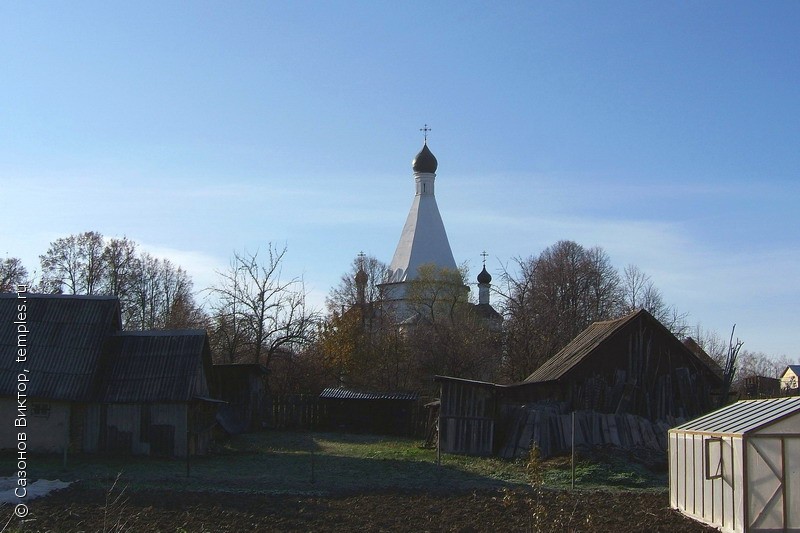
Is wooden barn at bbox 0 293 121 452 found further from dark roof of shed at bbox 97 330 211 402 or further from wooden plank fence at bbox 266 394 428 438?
wooden plank fence at bbox 266 394 428 438

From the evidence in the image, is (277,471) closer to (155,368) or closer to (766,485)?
(155,368)

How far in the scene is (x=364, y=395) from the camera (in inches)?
1761

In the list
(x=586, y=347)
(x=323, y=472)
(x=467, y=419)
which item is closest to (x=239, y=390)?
(x=467, y=419)

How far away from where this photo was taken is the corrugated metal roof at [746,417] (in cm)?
1583

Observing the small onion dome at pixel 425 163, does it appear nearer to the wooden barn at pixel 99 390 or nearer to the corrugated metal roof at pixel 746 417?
the wooden barn at pixel 99 390

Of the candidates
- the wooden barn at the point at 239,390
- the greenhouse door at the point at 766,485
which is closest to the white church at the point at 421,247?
the wooden barn at the point at 239,390

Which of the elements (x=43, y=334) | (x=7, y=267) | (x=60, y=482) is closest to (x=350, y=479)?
(x=60, y=482)

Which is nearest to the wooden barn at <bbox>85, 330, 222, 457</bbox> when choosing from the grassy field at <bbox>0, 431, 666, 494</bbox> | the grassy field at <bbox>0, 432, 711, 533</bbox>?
the grassy field at <bbox>0, 431, 666, 494</bbox>

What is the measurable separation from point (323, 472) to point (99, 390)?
8.71 metres

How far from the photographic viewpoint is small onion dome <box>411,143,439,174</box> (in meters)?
74.2

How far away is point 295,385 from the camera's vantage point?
52062mm

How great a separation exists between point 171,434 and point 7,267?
3243 cm

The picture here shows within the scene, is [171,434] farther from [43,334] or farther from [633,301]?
[633,301]

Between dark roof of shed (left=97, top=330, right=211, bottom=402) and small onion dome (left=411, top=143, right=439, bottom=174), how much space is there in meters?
45.4
